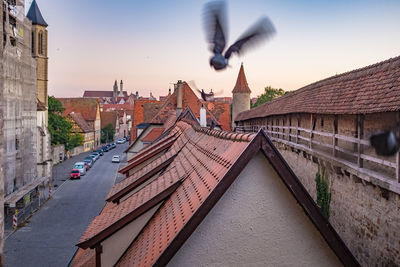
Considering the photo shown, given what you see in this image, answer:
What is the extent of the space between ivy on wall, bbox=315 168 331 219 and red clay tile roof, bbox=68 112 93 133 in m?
49.4

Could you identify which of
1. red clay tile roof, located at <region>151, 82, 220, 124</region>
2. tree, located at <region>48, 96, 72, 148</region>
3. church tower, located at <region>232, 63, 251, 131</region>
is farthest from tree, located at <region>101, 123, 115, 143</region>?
red clay tile roof, located at <region>151, 82, 220, 124</region>

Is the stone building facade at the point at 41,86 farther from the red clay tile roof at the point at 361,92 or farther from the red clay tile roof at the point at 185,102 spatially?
the red clay tile roof at the point at 361,92

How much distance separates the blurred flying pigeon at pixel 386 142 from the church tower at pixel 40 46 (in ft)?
113

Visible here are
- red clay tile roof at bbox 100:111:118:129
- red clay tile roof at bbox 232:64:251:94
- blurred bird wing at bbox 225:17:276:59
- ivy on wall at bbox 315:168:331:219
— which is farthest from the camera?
red clay tile roof at bbox 100:111:118:129

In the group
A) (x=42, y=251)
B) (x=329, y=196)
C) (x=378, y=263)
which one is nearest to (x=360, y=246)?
(x=378, y=263)

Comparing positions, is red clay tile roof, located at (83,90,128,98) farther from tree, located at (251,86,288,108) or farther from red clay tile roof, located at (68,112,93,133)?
tree, located at (251,86,288,108)

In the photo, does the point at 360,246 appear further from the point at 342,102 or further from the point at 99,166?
the point at 99,166

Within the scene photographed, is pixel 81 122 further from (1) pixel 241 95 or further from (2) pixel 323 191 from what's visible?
(2) pixel 323 191

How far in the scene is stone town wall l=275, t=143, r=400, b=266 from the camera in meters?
7.04

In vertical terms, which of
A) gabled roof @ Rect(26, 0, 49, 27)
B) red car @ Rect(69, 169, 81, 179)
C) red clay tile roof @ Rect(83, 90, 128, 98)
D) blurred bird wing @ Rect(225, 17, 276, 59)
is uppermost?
red clay tile roof @ Rect(83, 90, 128, 98)

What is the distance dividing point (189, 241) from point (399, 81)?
5903 mm

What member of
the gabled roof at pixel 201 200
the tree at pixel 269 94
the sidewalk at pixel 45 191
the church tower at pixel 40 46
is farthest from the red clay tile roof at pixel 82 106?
the gabled roof at pixel 201 200

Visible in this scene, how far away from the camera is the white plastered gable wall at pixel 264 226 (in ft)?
11.9

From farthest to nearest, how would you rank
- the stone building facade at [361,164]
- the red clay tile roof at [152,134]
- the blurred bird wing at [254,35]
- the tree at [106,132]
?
the tree at [106,132] → the red clay tile roof at [152,134] → the stone building facade at [361,164] → the blurred bird wing at [254,35]
